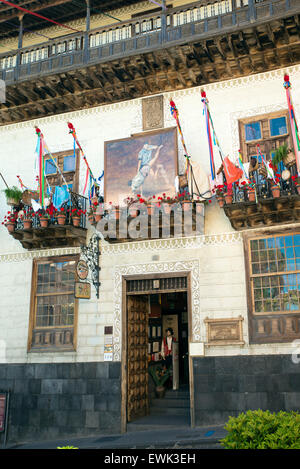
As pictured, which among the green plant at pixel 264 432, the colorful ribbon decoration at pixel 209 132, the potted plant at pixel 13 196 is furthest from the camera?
the potted plant at pixel 13 196

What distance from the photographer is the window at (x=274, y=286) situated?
1198cm

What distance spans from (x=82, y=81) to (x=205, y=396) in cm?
1051

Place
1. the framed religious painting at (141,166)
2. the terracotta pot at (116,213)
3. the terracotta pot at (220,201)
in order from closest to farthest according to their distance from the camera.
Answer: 1. the terracotta pot at (220,201)
2. the terracotta pot at (116,213)
3. the framed religious painting at (141,166)

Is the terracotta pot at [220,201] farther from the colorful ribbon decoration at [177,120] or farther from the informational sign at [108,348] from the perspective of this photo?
the informational sign at [108,348]

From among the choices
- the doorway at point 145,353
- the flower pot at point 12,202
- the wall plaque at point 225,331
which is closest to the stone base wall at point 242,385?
the wall plaque at point 225,331

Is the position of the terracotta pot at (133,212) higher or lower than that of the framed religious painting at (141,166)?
lower

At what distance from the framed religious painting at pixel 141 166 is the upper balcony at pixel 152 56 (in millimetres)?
1824

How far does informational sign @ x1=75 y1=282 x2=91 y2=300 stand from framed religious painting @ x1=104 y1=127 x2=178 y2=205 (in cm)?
267

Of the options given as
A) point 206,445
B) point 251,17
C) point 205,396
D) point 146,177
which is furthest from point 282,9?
point 206,445

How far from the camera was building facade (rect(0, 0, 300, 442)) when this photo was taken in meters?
12.2

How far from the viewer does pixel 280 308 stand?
1213 centimetres

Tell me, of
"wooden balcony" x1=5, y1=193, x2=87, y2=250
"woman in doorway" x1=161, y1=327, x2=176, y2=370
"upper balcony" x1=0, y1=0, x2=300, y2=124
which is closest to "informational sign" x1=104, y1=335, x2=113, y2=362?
"wooden balcony" x1=5, y1=193, x2=87, y2=250

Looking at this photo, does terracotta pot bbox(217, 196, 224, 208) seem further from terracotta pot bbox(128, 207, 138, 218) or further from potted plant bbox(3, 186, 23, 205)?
potted plant bbox(3, 186, 23, 205)
